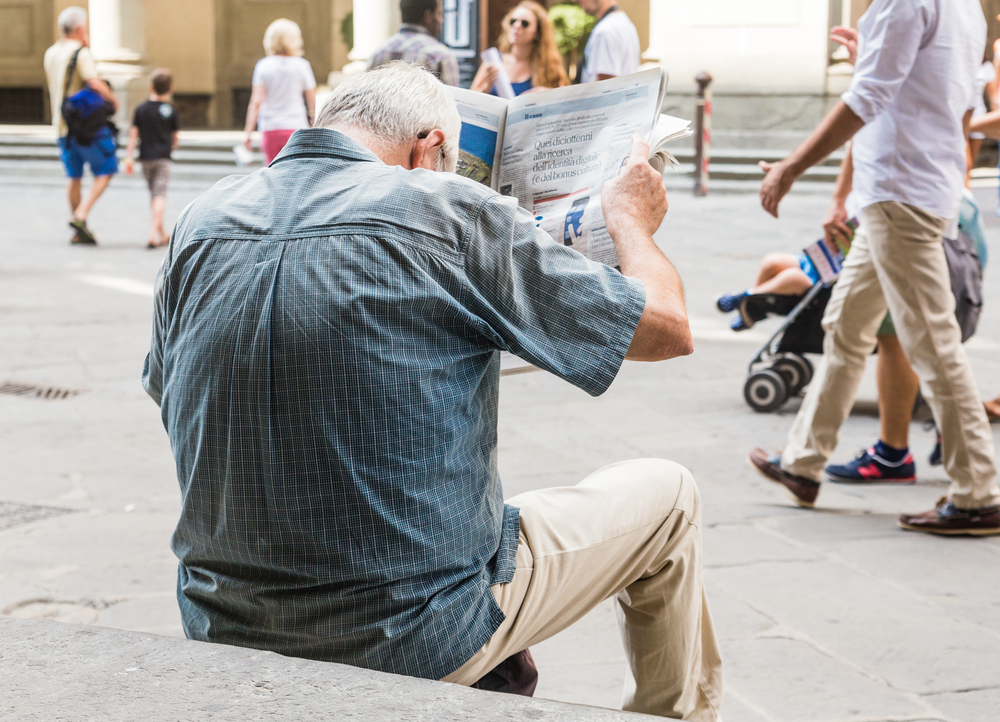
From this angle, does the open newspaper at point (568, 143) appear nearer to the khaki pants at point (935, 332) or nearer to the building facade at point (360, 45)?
the khaki pants at point (935, 332)

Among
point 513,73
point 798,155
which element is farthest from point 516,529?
point 513,73

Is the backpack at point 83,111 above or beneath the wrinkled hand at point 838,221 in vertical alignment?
beneath

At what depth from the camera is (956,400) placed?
3.58 meters

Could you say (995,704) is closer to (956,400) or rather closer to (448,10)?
(956,400)

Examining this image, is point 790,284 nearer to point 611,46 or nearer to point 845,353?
point 845,353

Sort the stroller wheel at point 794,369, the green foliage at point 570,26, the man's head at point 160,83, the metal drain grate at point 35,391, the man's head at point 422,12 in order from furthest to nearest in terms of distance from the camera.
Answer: the green foliage at point 570,26, the man's head at point 160,83, the man's head at point 422,12, the metal drain grate at point 35,391, the stroller wheel at point 794,369

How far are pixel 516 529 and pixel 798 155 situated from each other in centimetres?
206

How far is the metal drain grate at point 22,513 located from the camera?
377 cm

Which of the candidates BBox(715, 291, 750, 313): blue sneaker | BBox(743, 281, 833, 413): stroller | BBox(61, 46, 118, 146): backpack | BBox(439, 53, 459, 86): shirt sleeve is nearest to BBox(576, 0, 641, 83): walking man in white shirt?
BBox(439, 53, 459, 86): shirt sleeve

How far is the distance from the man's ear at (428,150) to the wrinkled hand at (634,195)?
307 mm

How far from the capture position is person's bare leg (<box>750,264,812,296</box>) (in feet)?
17.6

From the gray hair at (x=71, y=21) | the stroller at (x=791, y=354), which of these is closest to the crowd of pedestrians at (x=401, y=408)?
the stroller at (x=791, y=354)

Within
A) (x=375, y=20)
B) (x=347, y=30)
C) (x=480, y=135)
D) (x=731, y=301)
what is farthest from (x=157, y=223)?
(x=347, y=30)

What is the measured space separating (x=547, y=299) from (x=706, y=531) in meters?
2.10
